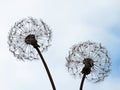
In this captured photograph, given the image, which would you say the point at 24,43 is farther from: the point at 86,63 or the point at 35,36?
the point at 86,63

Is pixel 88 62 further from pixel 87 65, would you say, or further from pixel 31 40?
pixel 31 40

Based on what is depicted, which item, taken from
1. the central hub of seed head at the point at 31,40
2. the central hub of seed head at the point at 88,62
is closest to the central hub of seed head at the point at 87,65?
the central hub of seed head at the point at 88,62

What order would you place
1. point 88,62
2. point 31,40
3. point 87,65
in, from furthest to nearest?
point 31,40, point 88,62, point 87,65

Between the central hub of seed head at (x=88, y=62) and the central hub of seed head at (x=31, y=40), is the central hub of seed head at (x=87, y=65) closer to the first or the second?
the central hub of seed head at (x=88, y=62)

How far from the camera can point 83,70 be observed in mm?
18984

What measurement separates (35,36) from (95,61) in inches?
129

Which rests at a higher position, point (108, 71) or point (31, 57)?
point (31, 57)

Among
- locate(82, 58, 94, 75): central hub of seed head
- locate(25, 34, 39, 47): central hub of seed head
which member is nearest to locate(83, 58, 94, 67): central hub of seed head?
locate(82, 58, 94, 75): central hub of seed head

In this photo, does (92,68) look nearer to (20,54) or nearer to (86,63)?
(86,63)

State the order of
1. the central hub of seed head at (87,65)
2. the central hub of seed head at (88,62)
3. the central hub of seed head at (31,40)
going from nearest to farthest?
the central hub of seed head at (87,65)
the central hub of seed head at (88,62)
the central hub of seed head at (31,40)

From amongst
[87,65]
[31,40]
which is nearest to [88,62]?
[87,65]

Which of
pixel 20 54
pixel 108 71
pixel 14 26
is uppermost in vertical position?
pixel 14 26

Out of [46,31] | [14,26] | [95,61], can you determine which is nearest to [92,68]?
[95,61]

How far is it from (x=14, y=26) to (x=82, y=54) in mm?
3688
